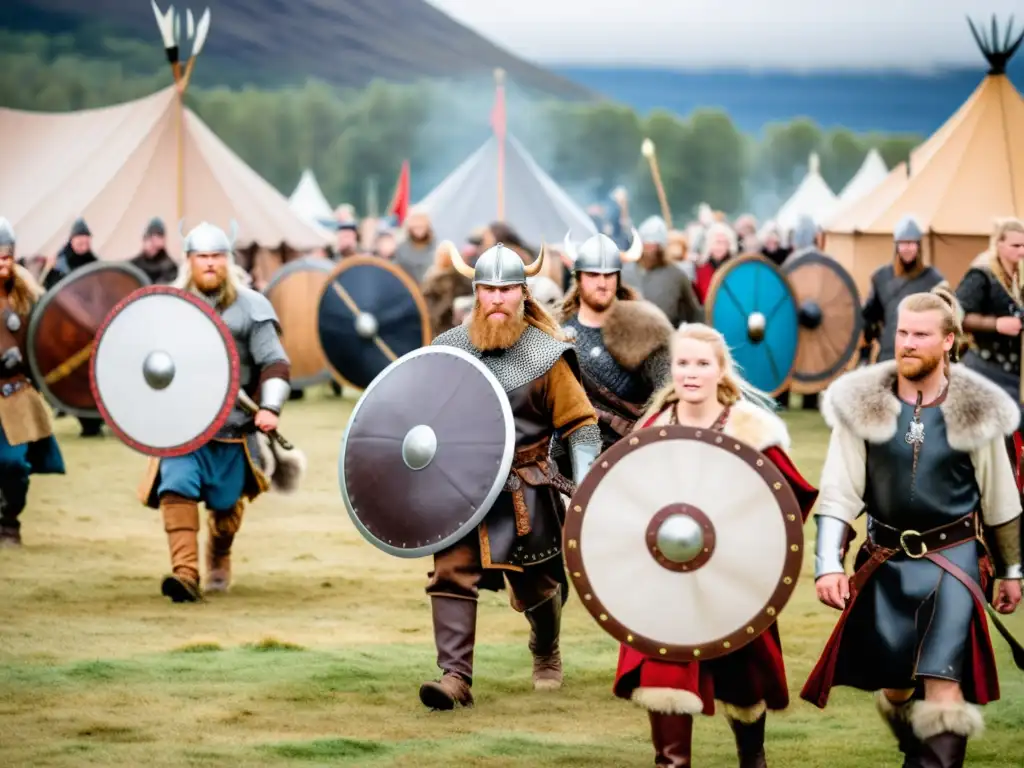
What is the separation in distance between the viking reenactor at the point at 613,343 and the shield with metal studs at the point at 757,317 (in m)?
5.55

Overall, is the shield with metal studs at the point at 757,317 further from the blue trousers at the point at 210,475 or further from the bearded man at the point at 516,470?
the bearded man at the point at 516,470

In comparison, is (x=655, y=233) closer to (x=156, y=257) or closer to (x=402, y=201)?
(x=156, y=257)

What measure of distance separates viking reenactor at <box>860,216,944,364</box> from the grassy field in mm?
3112

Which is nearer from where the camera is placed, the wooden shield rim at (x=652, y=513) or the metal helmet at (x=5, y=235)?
the wooden shield rim at (x=652, y=513)

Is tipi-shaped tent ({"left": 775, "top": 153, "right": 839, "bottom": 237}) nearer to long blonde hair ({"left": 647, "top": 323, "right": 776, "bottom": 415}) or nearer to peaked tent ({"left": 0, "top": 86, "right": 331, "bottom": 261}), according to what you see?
peaked tent ({"left": 0, "top": 86, "right": 331, "bottom": 261})

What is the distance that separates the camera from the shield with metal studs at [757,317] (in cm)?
1272

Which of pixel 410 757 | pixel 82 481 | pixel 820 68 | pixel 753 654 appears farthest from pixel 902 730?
pixel 820 68

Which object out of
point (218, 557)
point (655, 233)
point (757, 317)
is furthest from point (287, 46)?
point (218, 557)

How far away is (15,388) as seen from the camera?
350 inches

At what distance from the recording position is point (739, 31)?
5509cm

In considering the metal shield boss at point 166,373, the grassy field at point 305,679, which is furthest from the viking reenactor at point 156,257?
the metal shield boss at point 166,373

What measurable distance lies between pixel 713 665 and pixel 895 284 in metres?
6.78

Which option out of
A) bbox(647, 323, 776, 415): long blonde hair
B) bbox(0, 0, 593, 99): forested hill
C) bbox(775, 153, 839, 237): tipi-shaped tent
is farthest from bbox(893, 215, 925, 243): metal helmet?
bbox(0, 0, 593, 99): forested hill

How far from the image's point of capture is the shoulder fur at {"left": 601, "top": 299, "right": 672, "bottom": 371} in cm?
686
